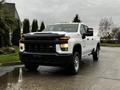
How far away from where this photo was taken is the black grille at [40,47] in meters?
8.91

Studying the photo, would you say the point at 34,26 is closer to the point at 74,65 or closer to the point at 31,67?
the point at 31,67

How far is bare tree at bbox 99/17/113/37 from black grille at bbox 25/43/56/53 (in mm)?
55872

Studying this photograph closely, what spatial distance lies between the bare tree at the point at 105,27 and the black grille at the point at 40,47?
5587 cm

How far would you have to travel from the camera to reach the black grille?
8913 mm

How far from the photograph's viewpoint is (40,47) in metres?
9.12

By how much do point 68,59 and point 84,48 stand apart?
2178mm

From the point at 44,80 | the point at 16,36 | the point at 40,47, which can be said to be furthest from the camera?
the point at 16,36

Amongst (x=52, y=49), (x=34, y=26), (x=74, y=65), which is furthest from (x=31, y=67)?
(x=34, y=26)

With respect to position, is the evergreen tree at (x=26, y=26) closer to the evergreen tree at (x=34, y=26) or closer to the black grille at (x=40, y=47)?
the evergreen tree at (x=34, y=26)

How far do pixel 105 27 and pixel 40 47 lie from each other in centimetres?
5750

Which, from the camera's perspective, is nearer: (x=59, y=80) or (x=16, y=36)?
(x=59, y=80)

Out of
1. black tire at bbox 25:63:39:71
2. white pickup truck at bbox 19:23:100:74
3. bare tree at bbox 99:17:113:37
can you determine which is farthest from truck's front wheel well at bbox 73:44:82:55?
bare tree at bbox 99:17:113:37

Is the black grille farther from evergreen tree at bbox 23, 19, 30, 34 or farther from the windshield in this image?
evergreen tree at bbox 23, 19, 30, 34

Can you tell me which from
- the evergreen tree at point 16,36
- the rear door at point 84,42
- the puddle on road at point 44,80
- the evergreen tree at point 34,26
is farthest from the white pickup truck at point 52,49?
the evergreen tree at point 34,26
